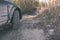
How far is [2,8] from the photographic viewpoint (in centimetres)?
982

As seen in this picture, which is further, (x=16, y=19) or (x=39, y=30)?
(x=16, y=19)

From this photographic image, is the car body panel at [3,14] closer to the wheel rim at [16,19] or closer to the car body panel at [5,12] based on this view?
the car body panel at [5,12]

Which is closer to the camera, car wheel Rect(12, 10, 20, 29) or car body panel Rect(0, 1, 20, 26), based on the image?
car body panel Rect(0, 1, 20, 26)

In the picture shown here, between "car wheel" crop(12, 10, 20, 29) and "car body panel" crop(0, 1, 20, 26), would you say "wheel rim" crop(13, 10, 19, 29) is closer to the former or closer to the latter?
"car wheel" crop(12, 10, 20, 29)

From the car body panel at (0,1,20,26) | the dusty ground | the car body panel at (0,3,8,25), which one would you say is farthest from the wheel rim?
the car body panel at (0,3,8,25)

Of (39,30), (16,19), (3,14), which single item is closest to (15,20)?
(16,19)

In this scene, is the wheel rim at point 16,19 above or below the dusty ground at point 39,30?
above

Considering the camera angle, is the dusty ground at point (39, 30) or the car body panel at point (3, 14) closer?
the dusty ground at point (39, 30)

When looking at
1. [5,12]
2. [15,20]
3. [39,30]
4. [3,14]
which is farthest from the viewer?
[15,20]

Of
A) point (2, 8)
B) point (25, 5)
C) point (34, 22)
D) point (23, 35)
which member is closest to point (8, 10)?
point (2, 8)

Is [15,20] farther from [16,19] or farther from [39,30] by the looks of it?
[39,30]

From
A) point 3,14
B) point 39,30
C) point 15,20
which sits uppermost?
point 3,14

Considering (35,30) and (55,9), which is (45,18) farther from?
(35,30)

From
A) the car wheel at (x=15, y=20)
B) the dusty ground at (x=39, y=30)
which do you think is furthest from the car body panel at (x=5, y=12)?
the dusty ground at (x=39, y=30)
